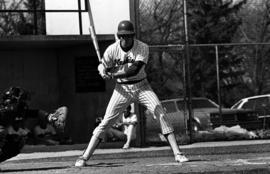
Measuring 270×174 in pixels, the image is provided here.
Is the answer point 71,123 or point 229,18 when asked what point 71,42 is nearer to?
point 71,123

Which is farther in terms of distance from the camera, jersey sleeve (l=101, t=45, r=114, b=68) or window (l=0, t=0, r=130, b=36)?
window (l=0, t=0, r=130, b=36)

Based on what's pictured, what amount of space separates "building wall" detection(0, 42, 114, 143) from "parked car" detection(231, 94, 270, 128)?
4.43m

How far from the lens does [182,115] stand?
688 inches

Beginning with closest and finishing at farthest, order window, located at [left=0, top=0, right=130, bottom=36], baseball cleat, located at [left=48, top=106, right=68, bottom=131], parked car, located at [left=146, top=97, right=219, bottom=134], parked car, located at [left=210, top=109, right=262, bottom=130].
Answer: baseball cleat, located at [left=48, top=106, right=68, bottom=131] < window, located at [left=0, top=0, right=130, bottom=36] < parked car, located at [left=146, top=97, right=219, bottom=134] < parked car, located at [left=210, top=109, right=262, bottom=130]

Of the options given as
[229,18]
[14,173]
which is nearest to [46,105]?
[14,173]

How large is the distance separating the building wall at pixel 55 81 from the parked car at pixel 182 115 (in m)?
1.41

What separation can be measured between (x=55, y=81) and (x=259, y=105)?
19.0ft

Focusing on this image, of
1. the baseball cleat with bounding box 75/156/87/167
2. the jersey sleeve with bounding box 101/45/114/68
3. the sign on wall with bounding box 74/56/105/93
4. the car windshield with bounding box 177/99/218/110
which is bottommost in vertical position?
the baseball cleat with bounding box 75/156/87/167

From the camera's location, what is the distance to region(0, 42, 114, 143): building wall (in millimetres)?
17672

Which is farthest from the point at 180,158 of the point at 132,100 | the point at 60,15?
the point at 60,15

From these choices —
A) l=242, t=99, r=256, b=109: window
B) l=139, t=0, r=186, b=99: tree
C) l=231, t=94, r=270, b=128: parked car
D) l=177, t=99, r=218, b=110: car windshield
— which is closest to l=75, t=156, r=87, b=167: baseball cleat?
l=139, t=0, r=186, b=99: tree

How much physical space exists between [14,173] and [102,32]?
26.7 ft

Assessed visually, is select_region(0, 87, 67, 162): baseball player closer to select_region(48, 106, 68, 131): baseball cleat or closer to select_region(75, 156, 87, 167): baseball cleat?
select_region(48, 106, 68, 131): baseball cleat

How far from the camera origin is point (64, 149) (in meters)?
16.3
